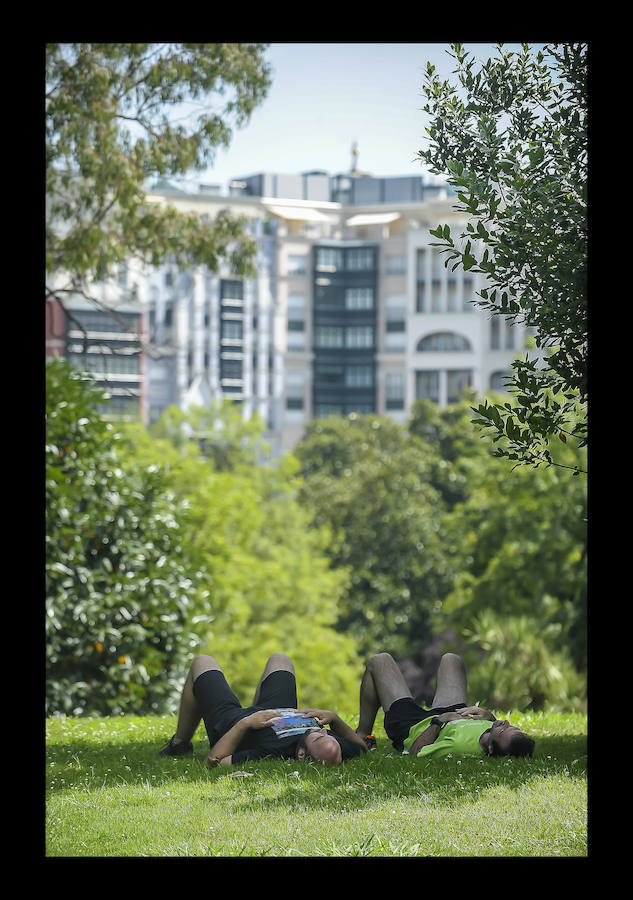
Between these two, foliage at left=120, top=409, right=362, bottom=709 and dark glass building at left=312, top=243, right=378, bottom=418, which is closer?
foliage at left=120, top=409, right=362, bottom=709

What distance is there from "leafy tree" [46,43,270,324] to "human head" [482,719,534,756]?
6.66 meters

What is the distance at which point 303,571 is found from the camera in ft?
102

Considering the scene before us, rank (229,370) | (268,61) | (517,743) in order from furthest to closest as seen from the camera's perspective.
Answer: (229,370)
(268,61)
(517,743)

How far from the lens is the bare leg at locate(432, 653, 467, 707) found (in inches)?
267

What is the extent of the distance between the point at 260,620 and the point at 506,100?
23802 mm

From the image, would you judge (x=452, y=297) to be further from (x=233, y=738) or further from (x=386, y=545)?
(x=233, y=738)

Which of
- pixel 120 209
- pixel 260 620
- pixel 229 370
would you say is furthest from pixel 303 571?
pixel 229 370

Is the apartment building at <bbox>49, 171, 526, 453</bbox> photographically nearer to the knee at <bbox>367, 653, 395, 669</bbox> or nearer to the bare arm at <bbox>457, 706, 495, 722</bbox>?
the knee at <bbox>367, 653, 395, 669</bbox>

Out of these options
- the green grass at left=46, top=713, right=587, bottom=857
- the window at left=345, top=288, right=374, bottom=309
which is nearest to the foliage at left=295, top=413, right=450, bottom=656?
the green grass at left=46, top=713, right=587, bottom=857

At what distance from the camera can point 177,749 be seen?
21.6ft
